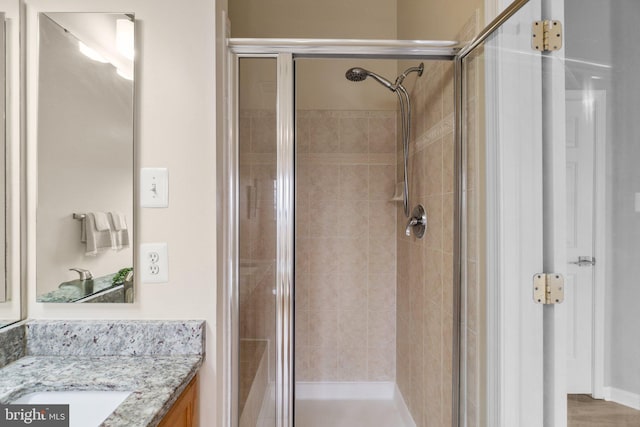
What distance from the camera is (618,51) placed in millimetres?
777

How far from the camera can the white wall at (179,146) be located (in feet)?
4.13

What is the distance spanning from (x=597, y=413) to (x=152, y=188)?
1383mm

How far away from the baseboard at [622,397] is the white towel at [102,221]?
56.5 inches

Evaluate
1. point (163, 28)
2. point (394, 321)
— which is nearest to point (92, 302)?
point (163, 28)

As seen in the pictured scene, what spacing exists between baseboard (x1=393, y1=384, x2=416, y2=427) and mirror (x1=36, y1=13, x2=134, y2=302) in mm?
1861

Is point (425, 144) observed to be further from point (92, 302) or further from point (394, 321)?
point (92, 302)

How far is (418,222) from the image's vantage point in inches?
81.4

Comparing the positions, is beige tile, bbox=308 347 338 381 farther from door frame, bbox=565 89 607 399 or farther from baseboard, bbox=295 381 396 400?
door frame, bbox=565 89 607 399

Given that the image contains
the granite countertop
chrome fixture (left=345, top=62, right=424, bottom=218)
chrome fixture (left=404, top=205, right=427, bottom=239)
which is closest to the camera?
the granite countertop

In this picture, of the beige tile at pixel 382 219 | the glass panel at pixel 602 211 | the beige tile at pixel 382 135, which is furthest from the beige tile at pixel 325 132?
the glass panel at pixel 602 211

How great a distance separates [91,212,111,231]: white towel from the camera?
1.22m

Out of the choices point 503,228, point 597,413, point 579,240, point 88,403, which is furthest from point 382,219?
point 88,403

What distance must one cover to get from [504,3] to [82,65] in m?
1.38

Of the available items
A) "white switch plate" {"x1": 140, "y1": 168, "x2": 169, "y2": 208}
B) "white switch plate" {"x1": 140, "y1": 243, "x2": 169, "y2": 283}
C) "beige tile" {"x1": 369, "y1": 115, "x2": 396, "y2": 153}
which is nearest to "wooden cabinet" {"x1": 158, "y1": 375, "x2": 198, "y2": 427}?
"white switch plate" {"x1": 140, "y1": 243, "x2": 169, "y2": 283}
